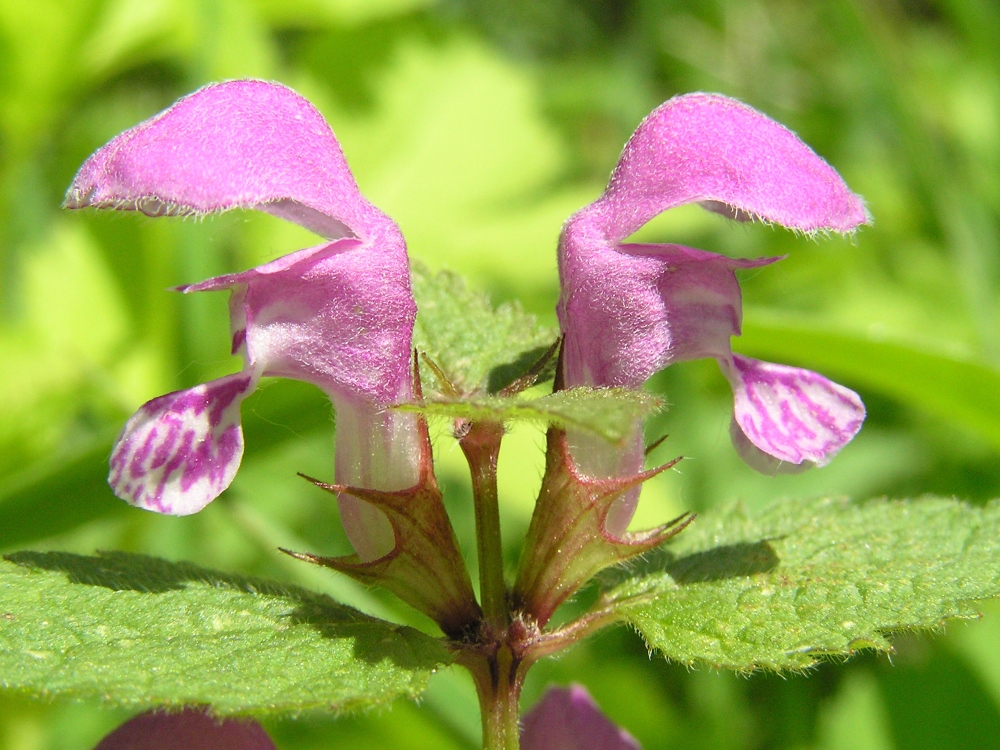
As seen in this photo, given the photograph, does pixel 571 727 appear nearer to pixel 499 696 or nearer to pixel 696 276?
pixel 499 696

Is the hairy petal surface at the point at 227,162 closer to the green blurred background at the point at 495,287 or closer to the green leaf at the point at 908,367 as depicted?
the green blurred background at the point at 495,287

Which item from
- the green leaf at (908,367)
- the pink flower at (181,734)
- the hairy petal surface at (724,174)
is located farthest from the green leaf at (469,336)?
the green leaf at (908,367)

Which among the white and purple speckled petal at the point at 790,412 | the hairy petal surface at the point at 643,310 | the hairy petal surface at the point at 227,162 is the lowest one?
the white and purple speckled petal at the point at 790,412

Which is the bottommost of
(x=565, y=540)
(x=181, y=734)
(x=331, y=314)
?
(x=181, y=734)

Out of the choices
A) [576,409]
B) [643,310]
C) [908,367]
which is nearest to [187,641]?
[576,409]

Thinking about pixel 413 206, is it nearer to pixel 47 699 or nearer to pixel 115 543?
pixel 115 543

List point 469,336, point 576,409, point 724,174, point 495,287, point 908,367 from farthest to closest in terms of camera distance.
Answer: point 495,287 → point 908,367 → point 469,336 → point 724,174 → point 576,409

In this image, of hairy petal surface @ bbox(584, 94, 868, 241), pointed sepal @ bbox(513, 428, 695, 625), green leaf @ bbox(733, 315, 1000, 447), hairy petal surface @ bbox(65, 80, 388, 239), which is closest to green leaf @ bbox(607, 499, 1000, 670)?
pointed sepal @ bbox(513, 428, 695, 625)
